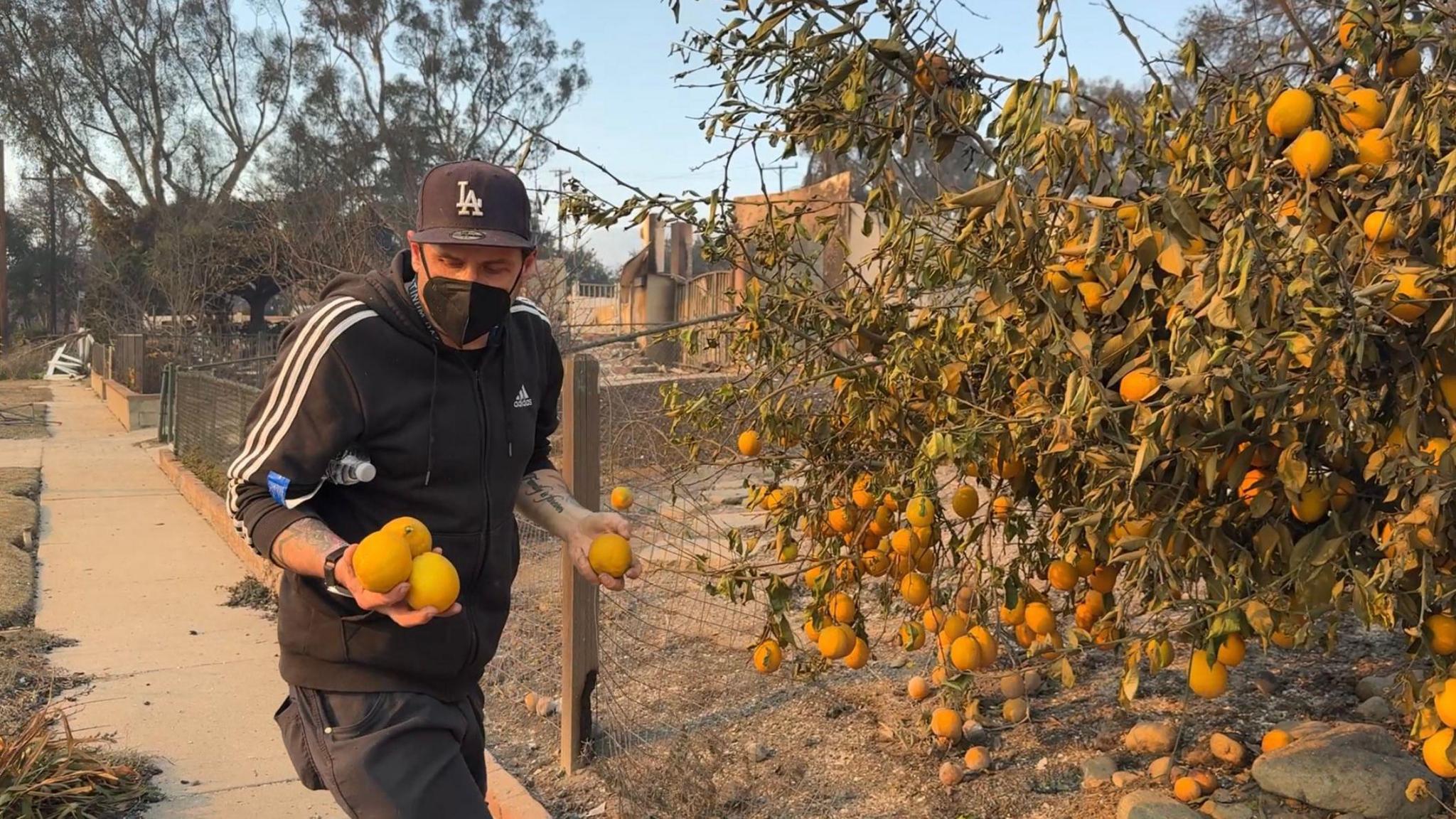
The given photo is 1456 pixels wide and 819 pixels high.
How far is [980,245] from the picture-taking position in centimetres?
256

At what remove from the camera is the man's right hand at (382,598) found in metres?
1.95

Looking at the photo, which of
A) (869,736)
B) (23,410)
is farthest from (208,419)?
(23,410)

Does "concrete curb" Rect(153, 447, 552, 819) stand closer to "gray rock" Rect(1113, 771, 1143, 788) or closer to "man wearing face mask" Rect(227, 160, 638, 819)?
"man wearing face mask" Rect(227, 160, 638, 819)

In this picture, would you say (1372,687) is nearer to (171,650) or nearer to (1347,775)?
(1347,775)

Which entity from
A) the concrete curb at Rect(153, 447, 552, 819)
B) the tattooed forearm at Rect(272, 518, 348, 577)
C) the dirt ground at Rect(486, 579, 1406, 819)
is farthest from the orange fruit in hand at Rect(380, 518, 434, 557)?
the dirt ground at Rect(486, 579, 1406, 819)

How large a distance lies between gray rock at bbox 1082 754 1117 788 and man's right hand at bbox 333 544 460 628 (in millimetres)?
2143

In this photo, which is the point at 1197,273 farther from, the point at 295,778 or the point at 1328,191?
the point at 295,778

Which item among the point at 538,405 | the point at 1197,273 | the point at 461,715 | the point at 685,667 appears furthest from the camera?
the point at 685,667

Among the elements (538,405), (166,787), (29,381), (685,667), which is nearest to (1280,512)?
(538,405)

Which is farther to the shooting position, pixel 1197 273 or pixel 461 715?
pixel 461 715

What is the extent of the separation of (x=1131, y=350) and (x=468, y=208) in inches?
53.2

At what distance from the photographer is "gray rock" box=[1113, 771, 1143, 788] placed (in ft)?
10.7

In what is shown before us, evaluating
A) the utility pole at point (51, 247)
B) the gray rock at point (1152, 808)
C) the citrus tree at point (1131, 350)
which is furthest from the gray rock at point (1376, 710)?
the utility pole at point (51, 247)

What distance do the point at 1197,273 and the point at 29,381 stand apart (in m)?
34.6
